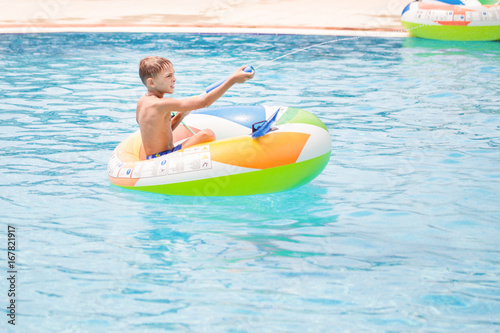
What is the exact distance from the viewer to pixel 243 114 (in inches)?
185

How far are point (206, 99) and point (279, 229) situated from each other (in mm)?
932

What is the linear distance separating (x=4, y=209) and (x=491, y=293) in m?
2.90

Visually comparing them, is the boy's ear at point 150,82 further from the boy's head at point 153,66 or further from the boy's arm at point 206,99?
the boy's arm at point 206,99

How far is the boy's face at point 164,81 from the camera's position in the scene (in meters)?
4.19

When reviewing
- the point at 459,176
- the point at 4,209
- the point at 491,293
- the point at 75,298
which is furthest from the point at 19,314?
the point at 459,176

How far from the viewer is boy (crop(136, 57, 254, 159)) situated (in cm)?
405

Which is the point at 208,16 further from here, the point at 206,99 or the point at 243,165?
the point at 243,165

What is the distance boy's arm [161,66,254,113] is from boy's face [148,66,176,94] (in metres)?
0.14

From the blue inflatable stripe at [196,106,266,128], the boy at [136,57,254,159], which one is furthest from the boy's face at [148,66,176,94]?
the blue inflatable stripe at [196,106,266,128]

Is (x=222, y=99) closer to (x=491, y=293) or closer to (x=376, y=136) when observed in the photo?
(x=376, y=136)

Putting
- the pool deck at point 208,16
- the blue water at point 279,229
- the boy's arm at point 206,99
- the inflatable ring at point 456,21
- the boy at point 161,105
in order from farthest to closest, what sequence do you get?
1. the pool deck at point 208,16
2. the inflatable ring at point 456,21
3. the boy at point 161,105
4. the boy's arm at point 206,99
5. the blue water at point 279,229

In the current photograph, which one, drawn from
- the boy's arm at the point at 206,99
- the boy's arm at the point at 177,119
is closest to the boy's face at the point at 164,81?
the boy's arm at the point at 206,99

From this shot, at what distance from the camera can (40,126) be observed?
6027 millimetres

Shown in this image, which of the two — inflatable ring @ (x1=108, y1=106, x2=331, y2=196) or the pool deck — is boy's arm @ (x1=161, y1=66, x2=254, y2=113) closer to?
inflatable ring @ (x1=108, y1=106, x2=331, y2=196)
